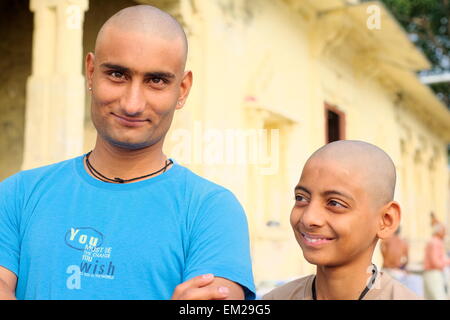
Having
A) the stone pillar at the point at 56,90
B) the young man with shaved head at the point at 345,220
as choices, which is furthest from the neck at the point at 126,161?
the stone pillar at the point at 56,90

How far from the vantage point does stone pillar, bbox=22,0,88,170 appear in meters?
4.14

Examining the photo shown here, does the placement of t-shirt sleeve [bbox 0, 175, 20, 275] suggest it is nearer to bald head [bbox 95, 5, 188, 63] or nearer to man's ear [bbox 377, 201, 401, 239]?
bald head [bbox 95, 5, 188, 63]

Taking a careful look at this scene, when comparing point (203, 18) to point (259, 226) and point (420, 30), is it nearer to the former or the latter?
point (259, 226)

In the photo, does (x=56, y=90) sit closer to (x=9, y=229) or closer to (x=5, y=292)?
(x=9, y=229)

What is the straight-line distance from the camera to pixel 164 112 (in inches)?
54.7

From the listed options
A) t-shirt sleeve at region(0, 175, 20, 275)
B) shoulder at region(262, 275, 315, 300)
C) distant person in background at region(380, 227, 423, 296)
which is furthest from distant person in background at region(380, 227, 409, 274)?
t-shirt sleeve at region(0, 175, 20, 275)

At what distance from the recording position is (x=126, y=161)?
143cm

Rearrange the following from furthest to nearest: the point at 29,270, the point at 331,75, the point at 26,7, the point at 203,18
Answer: the point at 331,75 < the point at 26,7 < the point at 203,18 < the point at 29,270

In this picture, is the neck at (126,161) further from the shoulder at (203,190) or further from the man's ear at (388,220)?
the man's ear at (388,220)

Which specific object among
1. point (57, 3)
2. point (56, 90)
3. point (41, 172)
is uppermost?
point (57, 3)

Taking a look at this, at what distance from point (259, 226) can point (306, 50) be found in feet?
9.95

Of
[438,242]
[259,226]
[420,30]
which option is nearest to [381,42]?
[438,242]

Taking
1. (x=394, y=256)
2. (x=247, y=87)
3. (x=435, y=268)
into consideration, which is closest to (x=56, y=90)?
(x=247, y=87)

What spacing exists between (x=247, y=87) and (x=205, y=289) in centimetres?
526
